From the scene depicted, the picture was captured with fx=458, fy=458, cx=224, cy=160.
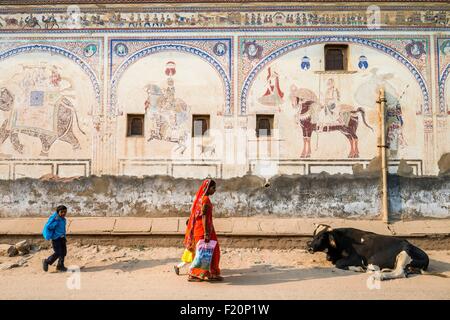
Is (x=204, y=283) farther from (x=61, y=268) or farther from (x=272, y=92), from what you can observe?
(x=272, y=92)

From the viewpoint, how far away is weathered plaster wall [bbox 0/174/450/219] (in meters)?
10.5

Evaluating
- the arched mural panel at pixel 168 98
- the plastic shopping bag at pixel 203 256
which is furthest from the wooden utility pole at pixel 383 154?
the plastic shopping bag at pixel 203 256

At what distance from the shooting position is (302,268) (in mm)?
8109

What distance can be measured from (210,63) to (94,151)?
11.4 feet

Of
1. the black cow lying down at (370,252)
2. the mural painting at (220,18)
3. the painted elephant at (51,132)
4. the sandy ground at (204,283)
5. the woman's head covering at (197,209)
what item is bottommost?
the sandy ground at (204,283)

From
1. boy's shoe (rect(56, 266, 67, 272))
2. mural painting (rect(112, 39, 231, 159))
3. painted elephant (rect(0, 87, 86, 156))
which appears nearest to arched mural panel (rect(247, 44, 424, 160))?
mural painting (rect(112, 39, 231, 159))

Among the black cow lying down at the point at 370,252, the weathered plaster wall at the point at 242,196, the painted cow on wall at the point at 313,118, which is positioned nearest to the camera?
the black cow lying down at the point at 370,252

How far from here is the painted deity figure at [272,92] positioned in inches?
429

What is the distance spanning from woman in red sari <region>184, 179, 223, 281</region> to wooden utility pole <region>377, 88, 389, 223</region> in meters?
4.90

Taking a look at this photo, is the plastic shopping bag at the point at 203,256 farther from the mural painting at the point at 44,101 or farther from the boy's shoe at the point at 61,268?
the mural painting at the point at 44,101

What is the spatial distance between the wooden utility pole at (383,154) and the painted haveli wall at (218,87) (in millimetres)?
181

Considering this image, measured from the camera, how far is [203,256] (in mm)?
6875

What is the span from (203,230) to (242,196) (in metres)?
3.63
